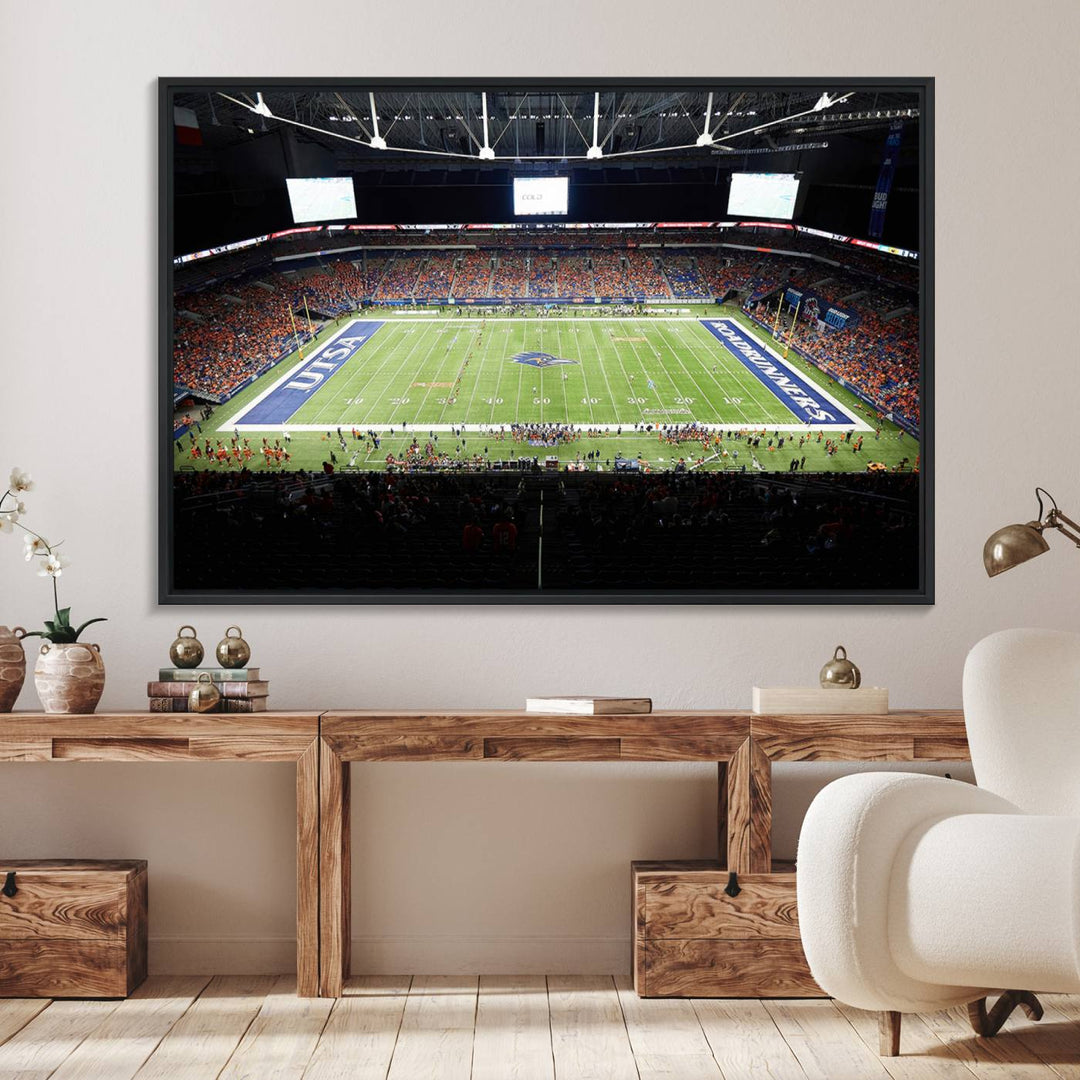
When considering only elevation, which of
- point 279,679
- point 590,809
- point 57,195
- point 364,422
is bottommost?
point 590,809

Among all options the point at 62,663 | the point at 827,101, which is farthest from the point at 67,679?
the point at 827,101

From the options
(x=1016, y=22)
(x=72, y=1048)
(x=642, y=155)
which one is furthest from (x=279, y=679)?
(x=1016, y=22)

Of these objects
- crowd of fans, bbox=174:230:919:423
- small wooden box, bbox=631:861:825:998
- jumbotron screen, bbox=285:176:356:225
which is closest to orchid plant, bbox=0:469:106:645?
crowd of fans, bbox=174:230:919:423

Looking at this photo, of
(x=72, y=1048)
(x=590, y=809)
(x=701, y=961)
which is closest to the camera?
(x=72, y=1048)

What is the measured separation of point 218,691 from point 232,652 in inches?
4.4

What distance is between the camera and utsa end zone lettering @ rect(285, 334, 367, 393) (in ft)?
11.1

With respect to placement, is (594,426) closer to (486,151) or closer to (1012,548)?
(486,151)

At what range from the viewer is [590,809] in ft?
10.9

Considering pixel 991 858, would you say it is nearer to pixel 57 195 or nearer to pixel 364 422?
pixel 364 422

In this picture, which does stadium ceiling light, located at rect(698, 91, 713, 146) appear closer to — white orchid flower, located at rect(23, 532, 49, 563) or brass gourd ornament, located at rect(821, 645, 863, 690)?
brass gourd ornament, located at rect(821, 645, 863, 690)

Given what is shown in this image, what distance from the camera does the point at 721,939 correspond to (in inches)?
114

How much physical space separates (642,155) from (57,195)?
5.32 feet

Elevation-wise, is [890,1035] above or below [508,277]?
below

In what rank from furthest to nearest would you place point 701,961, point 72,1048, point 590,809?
point 590,809
point 701,961
point 72,1048
